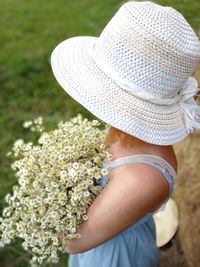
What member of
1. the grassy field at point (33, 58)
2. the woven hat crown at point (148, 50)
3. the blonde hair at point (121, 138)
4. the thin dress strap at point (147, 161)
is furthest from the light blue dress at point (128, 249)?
the grassy field at point (33, 58)

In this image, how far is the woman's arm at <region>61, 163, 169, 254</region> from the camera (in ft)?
5.50

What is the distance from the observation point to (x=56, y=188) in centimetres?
174

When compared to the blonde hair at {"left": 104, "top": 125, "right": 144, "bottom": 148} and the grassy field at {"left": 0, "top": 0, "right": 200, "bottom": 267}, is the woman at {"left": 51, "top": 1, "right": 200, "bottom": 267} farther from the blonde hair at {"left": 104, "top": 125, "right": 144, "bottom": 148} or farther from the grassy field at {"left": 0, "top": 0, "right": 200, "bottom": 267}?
the grassy field at {"left": 0, "top": 0, "right": 200, "bottom": 267}

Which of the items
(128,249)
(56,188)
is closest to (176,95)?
(56,188)

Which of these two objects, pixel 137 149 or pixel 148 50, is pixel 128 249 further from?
pixel 148 50

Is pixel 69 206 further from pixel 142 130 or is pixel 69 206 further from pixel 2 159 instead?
pixel 2 159

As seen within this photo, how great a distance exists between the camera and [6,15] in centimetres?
625

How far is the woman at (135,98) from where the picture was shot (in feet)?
5.43

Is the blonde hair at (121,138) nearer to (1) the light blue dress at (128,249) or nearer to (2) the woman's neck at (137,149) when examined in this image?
(2) the woman's neck at (137,149)

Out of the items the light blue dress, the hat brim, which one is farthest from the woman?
the light blue dress

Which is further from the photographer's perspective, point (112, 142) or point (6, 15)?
point (6, 15)

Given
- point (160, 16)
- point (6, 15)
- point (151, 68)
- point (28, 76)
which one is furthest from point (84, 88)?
point (6, 15)

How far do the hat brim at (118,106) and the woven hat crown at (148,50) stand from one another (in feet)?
0.13

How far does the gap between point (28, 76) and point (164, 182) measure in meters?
3.35
